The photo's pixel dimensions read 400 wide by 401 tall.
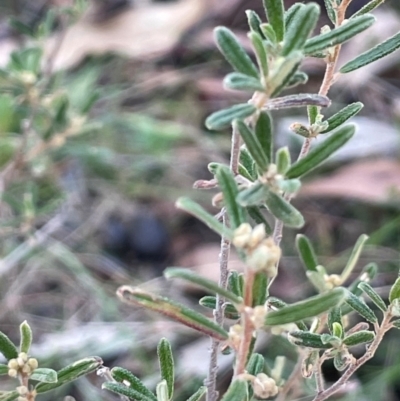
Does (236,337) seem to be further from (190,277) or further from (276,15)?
(276,15)

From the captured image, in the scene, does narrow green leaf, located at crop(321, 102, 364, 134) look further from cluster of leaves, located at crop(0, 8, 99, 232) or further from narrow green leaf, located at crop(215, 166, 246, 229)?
cluster of leaves, located at crop(0, 8, 99, 232)

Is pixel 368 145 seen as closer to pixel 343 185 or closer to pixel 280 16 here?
pixel 343 185

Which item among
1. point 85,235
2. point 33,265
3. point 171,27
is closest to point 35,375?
point 33,265

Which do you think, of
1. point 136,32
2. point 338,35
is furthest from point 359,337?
point 136,32

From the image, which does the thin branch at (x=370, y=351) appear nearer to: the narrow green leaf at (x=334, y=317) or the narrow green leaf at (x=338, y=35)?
the narrow green leaf at (x=334, y=317)

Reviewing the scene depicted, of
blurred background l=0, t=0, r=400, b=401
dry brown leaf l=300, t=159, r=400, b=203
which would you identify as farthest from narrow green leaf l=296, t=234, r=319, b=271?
dry brown leaf l=300, t=159, r=400, b=203

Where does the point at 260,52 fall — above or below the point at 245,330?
above
